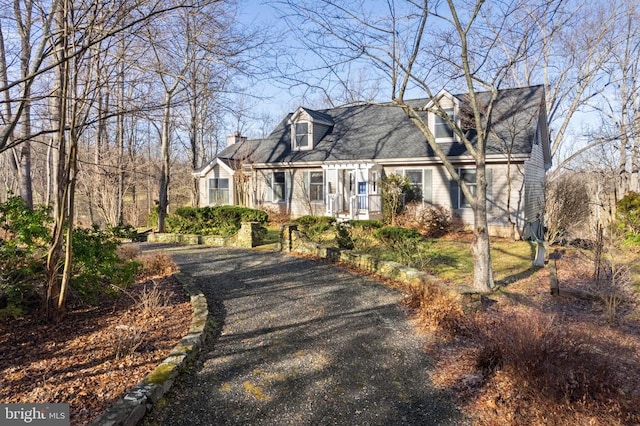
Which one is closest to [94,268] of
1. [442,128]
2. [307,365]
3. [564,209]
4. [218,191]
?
[307,365]

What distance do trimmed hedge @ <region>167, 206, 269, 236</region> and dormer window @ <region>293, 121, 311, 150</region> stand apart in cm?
626

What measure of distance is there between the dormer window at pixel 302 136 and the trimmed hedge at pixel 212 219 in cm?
626

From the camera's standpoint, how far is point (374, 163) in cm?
1778

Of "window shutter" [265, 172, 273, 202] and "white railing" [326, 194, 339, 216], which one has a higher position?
"window shutter" [265, 172, 273, 202]

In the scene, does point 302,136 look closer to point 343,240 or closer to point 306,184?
point 306,184

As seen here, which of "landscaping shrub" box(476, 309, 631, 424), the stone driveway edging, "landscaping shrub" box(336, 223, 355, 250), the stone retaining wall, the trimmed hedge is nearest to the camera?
the stone driveway edging

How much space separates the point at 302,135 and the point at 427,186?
6.98 m

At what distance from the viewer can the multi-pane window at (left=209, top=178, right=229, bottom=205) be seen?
72.5 ft

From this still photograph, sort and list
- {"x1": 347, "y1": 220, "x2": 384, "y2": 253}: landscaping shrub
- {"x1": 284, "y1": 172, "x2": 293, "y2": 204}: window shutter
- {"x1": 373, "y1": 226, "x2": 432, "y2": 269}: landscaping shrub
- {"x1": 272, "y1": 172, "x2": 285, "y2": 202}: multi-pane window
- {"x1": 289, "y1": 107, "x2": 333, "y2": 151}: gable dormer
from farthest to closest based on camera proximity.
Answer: {"x1": 272, "y1": 172, "x2": 285, "y2": 202}: multi-pane window, {"x1": 284, "y1": 172, "x2": 293, "y2": 204}: window shutter, {"x1": 289, "y1": 107, "x2": 333, "y2": 151}: gable dormer, {"x1": 347, "y1": 220, "x2": 384, "y2": 253}: landscaping shrub, {"x1": 373, "y1": 226, "x2": 432, "y2": 269}: landscaping shrub

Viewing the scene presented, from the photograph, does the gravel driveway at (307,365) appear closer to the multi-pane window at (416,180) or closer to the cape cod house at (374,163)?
the cape cod house at (374,163)

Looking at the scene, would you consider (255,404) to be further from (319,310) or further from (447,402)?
(319,310)

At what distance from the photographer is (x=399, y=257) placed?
31.1 ft

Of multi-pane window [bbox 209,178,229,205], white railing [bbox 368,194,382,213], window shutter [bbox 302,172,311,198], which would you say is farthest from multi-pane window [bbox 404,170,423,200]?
multi-pane window [bbox 209,178,229,205]

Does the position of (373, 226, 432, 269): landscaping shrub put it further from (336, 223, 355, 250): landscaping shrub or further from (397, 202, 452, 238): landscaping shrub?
(397, 202, 452, 238): landscaping shrub
